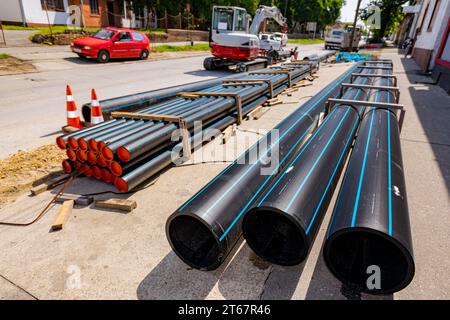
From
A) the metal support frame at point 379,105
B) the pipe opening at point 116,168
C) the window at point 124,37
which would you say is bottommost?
the pipe opening at point 116,168

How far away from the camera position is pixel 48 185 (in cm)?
475

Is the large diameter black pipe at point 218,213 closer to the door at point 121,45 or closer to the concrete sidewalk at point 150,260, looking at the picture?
the concrete sidewalk at point 150,260

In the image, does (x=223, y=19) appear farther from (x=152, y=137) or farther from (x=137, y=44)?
(x=152, y=137)

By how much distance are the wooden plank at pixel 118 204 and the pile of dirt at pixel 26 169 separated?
1.62 meters

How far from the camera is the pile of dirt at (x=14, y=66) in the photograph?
1471cm

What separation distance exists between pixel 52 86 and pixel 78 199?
10.4 meters

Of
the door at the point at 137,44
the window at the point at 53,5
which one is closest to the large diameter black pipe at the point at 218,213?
the door at the point at 137,44

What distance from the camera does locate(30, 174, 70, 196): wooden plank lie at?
4.61 m

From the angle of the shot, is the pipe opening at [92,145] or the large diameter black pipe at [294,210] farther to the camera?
the pipe opening at [92,145]

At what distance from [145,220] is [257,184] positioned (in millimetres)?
1735

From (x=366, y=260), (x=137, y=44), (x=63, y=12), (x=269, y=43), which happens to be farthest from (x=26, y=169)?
(x=63, y=12)

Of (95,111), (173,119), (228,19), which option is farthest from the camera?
(228,19)

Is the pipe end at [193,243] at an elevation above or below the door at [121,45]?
below
